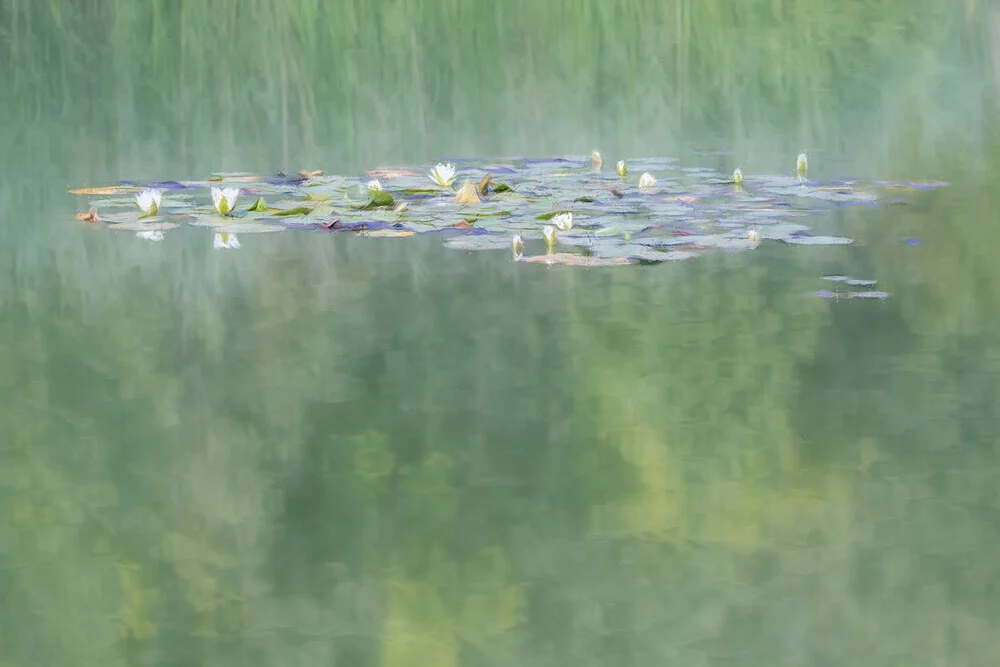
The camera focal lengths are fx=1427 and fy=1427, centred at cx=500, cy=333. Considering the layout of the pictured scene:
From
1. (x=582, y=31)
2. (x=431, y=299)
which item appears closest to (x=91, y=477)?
(x=431, y=299)

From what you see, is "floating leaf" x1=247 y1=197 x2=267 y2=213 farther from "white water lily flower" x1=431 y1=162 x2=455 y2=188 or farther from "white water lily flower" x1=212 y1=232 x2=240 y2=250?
"white water lily flower" x1=431 y1=162 x2=455 y2=188

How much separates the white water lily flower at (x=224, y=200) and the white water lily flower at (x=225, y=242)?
247mm

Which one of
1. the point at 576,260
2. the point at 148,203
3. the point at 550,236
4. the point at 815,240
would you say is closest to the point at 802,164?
the point at 815,240

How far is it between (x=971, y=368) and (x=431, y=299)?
1331mm

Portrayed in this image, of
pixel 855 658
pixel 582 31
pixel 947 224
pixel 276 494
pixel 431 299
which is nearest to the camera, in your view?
pixel 855 658

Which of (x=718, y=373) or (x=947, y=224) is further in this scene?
(x=947, y=224)

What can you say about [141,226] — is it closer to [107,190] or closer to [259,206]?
[259,206]

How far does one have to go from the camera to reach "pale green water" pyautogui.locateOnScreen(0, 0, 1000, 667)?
→ 2090 mm

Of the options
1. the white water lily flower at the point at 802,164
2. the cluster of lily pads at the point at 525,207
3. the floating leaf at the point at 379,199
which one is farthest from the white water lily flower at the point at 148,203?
the white water lily flower at the point at 802,164

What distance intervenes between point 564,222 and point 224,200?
3.76 feet

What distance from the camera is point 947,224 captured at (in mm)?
4559

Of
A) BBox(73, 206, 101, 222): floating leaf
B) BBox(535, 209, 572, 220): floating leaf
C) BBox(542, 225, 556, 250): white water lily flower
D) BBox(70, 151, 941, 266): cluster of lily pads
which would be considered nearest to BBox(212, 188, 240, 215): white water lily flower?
BBox(70, 151, 941, 266): cluster of lily pads

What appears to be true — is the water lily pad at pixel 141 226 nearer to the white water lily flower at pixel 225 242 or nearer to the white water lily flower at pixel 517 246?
the white water lily flower at pixel 225 242

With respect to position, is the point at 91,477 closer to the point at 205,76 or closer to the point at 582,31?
the point at 205,76
